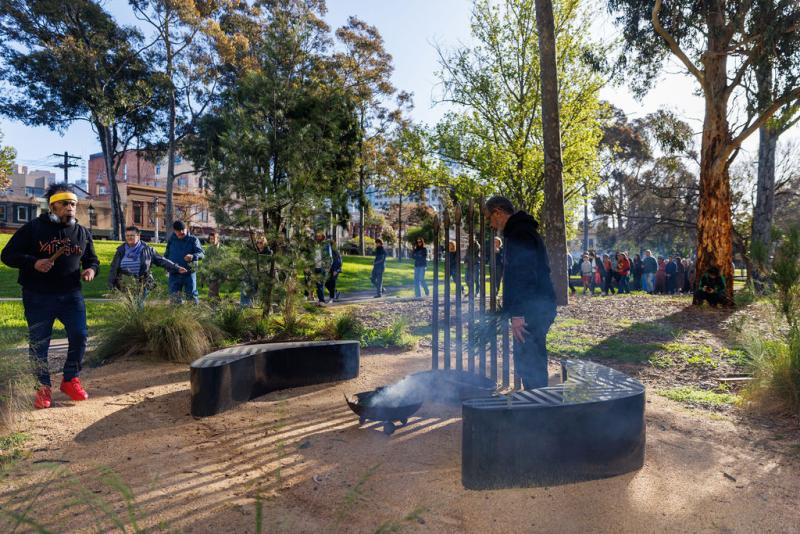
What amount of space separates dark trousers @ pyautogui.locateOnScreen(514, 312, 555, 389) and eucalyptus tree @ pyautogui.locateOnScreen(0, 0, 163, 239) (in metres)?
27.4

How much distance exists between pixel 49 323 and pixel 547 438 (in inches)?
165

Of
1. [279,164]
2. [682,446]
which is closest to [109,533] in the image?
[682,446]

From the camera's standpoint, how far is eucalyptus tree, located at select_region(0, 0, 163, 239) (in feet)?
82.8

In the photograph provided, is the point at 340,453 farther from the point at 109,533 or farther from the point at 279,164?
the point at 279,164

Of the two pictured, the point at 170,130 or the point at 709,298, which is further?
the point at 170,130

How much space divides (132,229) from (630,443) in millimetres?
7439

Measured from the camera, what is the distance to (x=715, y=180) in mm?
13016

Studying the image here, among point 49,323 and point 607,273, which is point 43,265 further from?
point 607,273

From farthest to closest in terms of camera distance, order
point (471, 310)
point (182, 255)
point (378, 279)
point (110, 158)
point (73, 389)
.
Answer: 1. point (110, 158)
2. point (378, 279)
3. point (182, 255)
4. point (471, 310)
5. point (73, 389)

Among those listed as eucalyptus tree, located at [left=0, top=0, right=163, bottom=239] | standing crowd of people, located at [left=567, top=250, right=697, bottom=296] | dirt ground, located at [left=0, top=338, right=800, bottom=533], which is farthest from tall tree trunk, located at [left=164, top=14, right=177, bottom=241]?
dirt ground, located at [left=0, top=338, right=800, bottom=533]

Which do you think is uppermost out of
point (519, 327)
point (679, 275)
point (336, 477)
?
point (519, 327)

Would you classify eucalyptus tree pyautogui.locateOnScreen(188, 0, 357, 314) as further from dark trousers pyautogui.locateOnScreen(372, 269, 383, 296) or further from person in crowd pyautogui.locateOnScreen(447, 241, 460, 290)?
dark trousers pyautogui.locateOnScreen(372, 269, 383, 296)

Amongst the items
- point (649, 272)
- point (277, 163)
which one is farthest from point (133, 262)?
point (649, 272)

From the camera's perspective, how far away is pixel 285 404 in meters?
5.00
